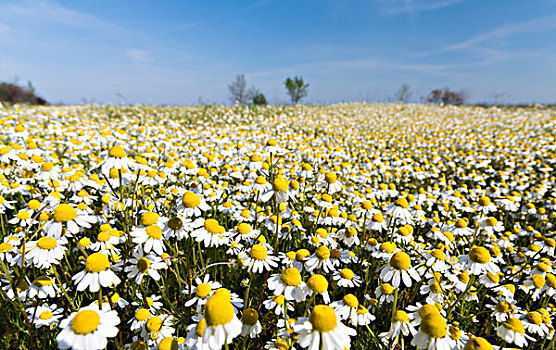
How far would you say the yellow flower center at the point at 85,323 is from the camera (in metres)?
1.26

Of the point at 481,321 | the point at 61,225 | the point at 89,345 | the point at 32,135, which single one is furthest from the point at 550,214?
the point at 32,135

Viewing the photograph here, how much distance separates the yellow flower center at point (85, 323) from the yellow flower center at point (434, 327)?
5.47 feet

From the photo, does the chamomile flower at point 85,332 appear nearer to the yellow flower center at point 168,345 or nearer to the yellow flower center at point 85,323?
the yellow flower center at point 85,323

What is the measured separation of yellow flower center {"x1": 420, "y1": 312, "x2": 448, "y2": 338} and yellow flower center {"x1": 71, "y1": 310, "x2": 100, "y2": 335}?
1.67 meters

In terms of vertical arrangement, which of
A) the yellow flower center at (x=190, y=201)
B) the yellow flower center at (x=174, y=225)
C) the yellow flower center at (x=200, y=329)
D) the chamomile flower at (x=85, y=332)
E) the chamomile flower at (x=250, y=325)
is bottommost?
the chamomile flower at (x=250, y=325)

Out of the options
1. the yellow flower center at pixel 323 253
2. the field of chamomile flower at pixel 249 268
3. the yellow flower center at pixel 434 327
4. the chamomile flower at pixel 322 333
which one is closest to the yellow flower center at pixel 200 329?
the field of chamomile flower at pixel 249 268

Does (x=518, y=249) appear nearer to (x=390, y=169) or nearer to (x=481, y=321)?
(x=481, y=321)

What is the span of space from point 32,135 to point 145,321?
276 inches

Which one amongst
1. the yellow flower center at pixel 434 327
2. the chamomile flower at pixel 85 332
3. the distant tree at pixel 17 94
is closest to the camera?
the chamomile flower at pixel 85 332

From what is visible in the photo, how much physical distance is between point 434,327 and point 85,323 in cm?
173

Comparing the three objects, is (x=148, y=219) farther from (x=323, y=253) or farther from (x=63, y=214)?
(x=323, y=253)

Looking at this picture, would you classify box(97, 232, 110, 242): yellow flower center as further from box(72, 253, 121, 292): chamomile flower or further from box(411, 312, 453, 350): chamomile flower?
box(411, 312, 453, 350): chamomile flower

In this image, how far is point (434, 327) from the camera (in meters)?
1.37

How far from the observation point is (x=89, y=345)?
4.09ft
